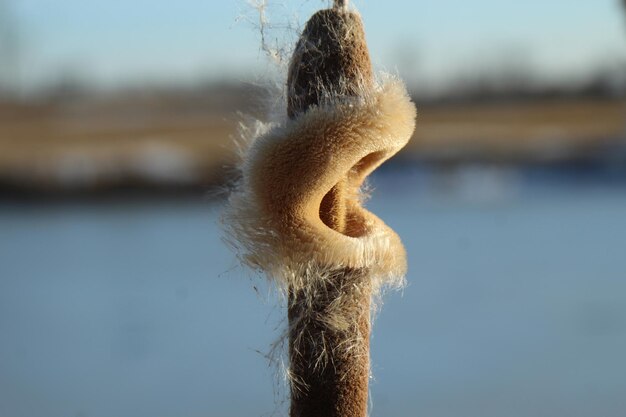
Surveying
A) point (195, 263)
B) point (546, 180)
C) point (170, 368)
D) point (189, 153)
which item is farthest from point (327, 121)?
point (189, 153)

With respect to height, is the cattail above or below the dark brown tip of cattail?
below

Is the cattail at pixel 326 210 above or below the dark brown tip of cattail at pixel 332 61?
below

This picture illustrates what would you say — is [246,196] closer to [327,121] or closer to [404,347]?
[327,121]

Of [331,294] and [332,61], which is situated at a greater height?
[332,61]
